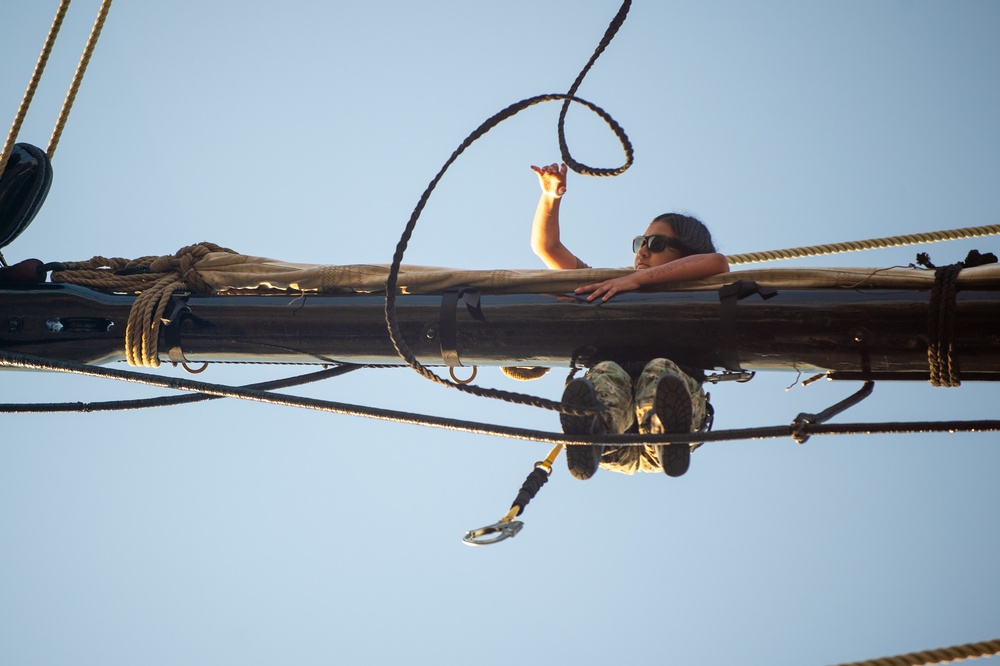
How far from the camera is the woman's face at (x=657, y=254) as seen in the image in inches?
209

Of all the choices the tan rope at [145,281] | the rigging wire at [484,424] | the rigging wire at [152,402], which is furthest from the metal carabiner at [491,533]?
the tan rope at [145,281]

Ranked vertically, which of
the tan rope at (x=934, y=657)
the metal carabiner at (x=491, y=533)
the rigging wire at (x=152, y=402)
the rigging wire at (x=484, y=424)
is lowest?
the tan rope at (x=934, y=657)

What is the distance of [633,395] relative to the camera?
13.4 ft

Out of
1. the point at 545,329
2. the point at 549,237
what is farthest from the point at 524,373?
the point at 549,237

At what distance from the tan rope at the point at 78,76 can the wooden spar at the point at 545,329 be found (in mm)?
902

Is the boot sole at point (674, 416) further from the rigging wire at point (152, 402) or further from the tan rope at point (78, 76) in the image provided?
the tan rope at point (78, 76)

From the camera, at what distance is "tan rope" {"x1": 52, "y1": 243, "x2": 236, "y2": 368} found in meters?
4.27

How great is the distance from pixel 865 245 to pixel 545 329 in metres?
2.15

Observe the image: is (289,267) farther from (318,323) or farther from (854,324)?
(854,324)

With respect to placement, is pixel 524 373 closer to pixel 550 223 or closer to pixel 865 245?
pixel 550 223

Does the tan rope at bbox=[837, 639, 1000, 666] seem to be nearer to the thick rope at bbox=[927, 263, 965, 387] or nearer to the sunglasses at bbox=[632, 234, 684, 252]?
the thick rope at bbox=[927, 263, 965, 387]

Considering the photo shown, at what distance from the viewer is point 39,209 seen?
4.79 m

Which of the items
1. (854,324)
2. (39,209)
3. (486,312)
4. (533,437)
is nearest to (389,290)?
(486,312)

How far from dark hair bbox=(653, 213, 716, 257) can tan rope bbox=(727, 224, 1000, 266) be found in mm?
163
